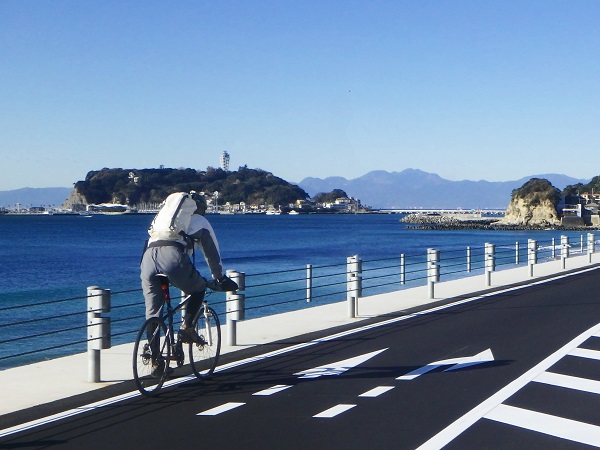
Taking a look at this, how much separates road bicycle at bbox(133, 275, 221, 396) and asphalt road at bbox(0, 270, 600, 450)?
0.22 metres

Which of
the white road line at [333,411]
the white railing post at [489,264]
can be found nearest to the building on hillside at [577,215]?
the white railing post at [489,264]

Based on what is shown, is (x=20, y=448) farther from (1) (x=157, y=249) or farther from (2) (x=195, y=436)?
(1) (x=157, y=249)

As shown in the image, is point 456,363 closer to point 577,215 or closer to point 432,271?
point 432,271

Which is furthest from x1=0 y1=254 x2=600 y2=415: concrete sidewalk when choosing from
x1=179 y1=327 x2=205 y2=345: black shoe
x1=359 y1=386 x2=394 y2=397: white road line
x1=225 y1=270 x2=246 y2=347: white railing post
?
x1=359 y1=386 x2=394 y2=397: white road line

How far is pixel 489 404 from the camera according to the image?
830 cm

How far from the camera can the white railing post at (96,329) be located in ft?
31.3

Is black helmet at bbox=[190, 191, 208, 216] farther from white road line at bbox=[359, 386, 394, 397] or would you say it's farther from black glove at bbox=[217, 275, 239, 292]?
white road line at bbox=[359, 386, 394, 397]

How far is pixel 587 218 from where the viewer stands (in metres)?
156

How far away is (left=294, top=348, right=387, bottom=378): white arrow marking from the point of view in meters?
10.0

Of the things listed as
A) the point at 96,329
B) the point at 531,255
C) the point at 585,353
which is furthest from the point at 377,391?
the point at 531,255

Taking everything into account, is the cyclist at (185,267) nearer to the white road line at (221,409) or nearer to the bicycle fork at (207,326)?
the bicycle fork at (207,326)

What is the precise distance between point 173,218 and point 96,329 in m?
1.81

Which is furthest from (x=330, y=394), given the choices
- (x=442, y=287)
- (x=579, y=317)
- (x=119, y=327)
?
(x=119, y=327)

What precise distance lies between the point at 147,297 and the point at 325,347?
3.98m
